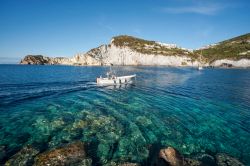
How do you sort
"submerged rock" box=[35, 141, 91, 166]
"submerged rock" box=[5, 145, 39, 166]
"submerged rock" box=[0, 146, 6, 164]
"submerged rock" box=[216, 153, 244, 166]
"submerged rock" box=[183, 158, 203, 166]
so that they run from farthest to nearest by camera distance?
"submerged rock" box=[216, 153, 244, 166], "submerged rock" box=[183, 158, 203, 166], "submerged rock" box=[0, 146, 6, 164], "submerged rock" box=[35, 141, 91, 166], "submerged rock" box=[5, 145, 39, 166]

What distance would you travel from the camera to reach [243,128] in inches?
1193

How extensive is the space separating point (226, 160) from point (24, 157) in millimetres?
17701

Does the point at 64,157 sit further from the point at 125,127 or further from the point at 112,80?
the point at 112,80

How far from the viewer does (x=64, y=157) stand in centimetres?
1975

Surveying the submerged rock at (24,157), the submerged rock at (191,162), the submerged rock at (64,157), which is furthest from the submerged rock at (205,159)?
the submerged rock at (24,157)

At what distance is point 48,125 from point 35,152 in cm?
734

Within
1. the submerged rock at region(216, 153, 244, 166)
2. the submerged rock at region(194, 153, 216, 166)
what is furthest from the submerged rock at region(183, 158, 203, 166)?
the submerged rock at region(216, 153, 244, 166)

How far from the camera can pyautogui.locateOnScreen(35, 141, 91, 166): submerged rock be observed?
749 inches

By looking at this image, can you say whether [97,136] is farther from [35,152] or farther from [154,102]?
[154,102]

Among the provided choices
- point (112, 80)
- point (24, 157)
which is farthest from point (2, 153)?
point (112, 80)

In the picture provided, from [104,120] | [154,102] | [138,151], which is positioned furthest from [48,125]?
[154,102]

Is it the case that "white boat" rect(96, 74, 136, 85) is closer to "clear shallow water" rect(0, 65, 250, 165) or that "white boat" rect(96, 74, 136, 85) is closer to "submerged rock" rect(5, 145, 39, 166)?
"clear shallow water" rect(0, 65, 250, 165)

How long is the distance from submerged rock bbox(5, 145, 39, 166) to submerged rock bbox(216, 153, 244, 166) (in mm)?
16148

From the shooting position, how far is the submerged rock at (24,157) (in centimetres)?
1884
